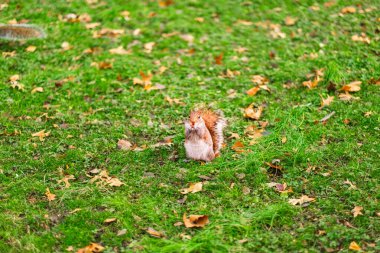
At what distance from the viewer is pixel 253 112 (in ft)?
19.5

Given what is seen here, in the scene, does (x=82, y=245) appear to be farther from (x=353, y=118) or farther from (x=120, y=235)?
(x=353, y=118)

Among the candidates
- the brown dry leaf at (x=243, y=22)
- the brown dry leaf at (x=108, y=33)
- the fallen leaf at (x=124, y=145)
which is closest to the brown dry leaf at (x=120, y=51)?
the brown dry leaf at (x=108, y=33)

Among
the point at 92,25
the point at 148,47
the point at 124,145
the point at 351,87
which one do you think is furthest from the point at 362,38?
the point at 124,145

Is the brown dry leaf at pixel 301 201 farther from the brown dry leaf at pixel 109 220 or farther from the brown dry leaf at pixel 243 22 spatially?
the brown dry leaf at pixel 243 22

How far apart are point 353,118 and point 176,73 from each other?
2.30 metres

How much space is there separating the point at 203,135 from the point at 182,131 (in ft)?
2.63

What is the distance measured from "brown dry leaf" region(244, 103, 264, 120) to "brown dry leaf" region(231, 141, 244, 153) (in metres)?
0.65

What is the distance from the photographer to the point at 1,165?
503 cm

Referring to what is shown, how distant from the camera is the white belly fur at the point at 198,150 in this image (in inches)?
193

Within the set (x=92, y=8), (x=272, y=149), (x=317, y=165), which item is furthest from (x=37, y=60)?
(x=317, y=165)

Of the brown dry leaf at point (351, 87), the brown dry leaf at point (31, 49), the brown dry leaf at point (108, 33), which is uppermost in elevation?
the brown dry leaf at point (108, 33)

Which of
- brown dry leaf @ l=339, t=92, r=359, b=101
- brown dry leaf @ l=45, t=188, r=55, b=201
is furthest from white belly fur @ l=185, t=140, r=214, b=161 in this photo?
brown dry leaf @ l=339, t=92, r=359, b=101

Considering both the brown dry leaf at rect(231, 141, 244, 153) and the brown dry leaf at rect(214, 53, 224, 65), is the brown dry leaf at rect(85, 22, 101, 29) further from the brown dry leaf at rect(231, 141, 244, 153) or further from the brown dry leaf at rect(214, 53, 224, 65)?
the brown dry leaf at rect(231, 141, 244, 153)

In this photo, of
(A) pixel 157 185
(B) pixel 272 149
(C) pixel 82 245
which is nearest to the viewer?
(C) pixel 82 245
